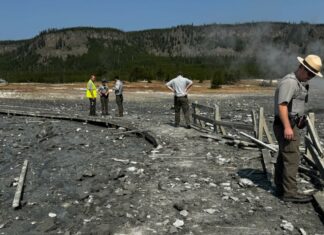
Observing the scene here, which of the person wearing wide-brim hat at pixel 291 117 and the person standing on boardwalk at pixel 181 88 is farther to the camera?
the person standing on boardwalk at pixel 181 88

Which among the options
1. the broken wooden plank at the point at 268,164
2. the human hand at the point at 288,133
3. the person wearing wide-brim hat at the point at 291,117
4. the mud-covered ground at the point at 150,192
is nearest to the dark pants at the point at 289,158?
the person wearing wide-brim hat at the point at 291,117

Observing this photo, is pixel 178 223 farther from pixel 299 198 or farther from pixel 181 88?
pixel 181 88

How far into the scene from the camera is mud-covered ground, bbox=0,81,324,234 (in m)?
6.36

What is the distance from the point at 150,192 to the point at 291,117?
260cm

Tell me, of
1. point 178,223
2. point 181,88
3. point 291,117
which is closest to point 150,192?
point 178,223

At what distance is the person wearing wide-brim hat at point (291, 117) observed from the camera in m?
6.62

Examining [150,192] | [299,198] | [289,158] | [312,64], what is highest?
[312,64]

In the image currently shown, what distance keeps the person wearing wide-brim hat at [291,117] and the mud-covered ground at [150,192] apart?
32 centimetres

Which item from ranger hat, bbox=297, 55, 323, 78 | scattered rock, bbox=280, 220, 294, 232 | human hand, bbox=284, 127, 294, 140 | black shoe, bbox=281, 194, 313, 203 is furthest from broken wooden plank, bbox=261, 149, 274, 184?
ranger hat, bbox=297, 55, 323, 78

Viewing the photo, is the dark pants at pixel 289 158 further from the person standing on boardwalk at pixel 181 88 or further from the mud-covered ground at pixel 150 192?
the person standing on boardwalk at pixel 181 88

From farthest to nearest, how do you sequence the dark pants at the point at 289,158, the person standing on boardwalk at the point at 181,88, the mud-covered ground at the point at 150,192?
the person standing on boardwalk at the point at 181,88, the dark pants at the point at 289,158, the mud-covered ground at the point at 150,192

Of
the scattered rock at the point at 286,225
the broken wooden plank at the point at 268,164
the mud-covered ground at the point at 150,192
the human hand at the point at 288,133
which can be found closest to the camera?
the scattered rock at the point at 286,225

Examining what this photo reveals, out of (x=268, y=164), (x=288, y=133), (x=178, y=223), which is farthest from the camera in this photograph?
(x=268, y=164)

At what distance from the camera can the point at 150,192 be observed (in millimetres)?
7824
